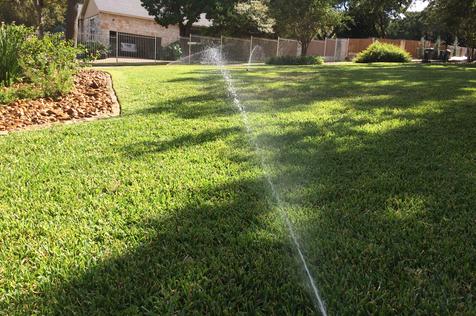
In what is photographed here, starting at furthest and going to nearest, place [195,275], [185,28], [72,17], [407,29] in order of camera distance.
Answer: [407,29], [185,28], [72,17], [195,275]

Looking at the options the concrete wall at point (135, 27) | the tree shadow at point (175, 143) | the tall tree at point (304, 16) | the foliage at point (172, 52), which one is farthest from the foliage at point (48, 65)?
the concrete wall at point (135, 27)

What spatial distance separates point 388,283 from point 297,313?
465 mm

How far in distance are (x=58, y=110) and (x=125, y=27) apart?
26.2 metres

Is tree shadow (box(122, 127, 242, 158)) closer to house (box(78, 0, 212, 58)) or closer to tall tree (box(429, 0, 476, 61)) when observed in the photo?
tall tree (box(429, 0, 476, 61))

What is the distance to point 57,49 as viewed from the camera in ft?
23.7

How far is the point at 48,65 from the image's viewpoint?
709cm

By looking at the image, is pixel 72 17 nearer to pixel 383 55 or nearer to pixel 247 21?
pixel 247 21

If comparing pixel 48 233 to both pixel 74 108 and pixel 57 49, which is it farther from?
pixel 57 49

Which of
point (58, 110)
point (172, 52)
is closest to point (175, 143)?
point (58, 110)

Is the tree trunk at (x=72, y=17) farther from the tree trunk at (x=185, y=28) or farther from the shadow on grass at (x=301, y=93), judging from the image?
the tree trunk at (x=185, y=28)

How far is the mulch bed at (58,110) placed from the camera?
5363 mm

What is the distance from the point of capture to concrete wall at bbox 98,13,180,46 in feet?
95.6

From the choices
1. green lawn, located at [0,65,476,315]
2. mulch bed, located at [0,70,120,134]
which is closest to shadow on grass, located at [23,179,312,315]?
green lawn, located at [0,65,476,315]

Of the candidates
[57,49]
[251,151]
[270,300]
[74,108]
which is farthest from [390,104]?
[57,49]
